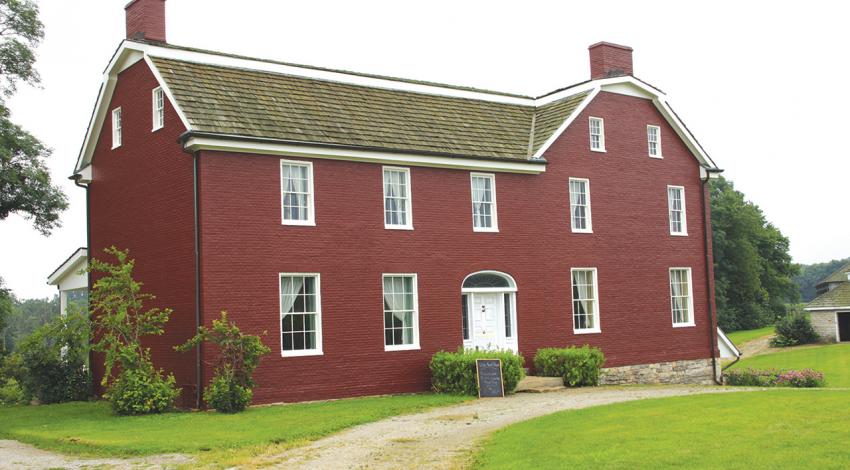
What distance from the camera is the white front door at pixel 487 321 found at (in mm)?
Answer: 24953

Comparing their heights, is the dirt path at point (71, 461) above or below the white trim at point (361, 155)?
below

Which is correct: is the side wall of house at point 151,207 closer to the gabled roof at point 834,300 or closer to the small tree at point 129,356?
the small tree at point 129,356

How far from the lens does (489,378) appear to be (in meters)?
21.8

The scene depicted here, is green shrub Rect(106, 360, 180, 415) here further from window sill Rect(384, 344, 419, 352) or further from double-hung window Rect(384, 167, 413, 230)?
double-hung window Rect(384, 167, 413, 230)

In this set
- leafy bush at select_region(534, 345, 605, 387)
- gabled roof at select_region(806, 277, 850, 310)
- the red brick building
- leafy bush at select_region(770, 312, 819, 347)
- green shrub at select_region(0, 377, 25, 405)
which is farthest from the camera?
gabled roof at select_region(806, 277, 850, 310)

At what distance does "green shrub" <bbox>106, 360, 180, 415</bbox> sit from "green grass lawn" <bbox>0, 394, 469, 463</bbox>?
0.44 m

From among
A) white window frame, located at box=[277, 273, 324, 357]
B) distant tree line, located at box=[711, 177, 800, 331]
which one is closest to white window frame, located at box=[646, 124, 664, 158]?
white window frame, located at box=[277, 273, 324, 357]

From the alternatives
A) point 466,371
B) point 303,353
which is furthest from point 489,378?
point 303,353

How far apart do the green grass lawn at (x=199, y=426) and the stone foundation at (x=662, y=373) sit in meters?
7.45

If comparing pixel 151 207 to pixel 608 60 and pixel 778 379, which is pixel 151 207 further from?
pixel 778 379

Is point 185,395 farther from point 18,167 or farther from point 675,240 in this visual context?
point 675,240

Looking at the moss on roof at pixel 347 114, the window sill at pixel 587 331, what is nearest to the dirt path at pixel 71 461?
the moss on roof at pixel 347 114

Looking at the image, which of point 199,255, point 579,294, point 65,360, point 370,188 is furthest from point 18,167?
point 579,294

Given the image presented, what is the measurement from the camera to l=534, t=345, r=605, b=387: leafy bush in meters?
24.3
